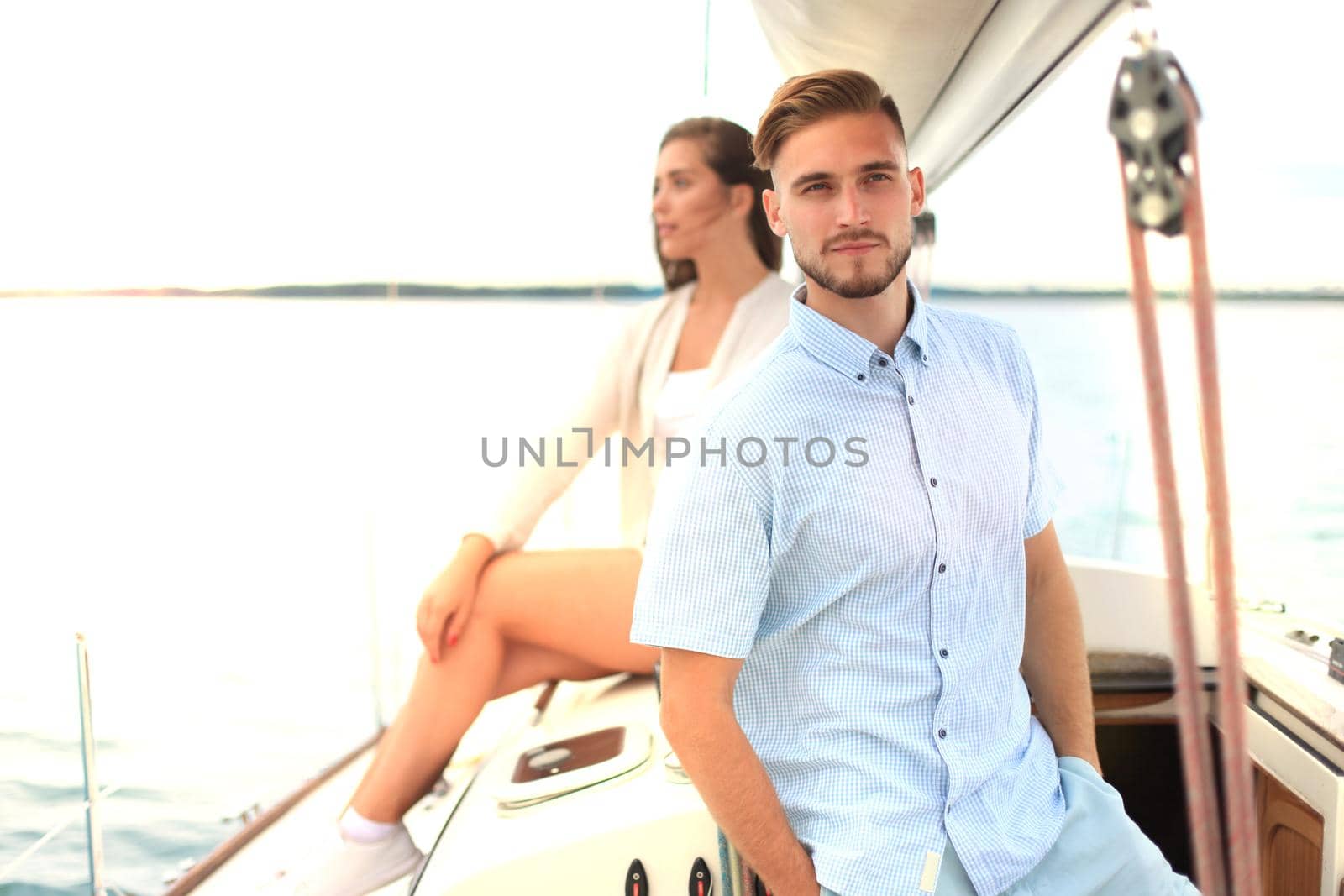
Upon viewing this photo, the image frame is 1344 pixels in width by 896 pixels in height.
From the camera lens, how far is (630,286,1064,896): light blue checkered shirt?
83cm

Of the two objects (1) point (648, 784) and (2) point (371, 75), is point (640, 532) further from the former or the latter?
(2) point (371, 75)

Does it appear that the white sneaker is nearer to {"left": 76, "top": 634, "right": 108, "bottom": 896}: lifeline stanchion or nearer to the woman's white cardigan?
{"left": 76, "top": 634, "right": 108, "bottom": 896}: lifeline stanchion

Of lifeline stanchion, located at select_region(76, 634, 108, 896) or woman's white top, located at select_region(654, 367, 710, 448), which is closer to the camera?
lifeline stanchion, located at select_region(76, 634, 108, 896)

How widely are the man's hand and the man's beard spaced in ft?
1.10

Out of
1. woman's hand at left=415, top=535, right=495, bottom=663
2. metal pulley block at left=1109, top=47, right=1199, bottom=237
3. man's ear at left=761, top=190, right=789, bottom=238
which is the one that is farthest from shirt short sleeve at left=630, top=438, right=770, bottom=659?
woman's hand at left=415, top=535, right=495, bottom=663

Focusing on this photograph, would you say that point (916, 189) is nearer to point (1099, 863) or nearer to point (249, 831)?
point (1099, 863)

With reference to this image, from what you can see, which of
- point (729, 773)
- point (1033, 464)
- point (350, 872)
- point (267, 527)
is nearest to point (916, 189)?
point (1033, 464)

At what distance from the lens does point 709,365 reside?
160cm

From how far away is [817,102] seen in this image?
2.93 feet

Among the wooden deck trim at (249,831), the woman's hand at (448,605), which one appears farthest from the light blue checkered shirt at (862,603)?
the wooden deck trim at (249,831)

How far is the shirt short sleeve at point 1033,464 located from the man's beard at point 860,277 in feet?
0.61

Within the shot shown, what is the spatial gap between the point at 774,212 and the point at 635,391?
700 millimetres

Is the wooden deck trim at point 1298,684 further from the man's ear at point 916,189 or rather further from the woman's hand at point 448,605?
the woman's hand at point 448,605

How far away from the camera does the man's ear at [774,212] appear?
3.14 ft
